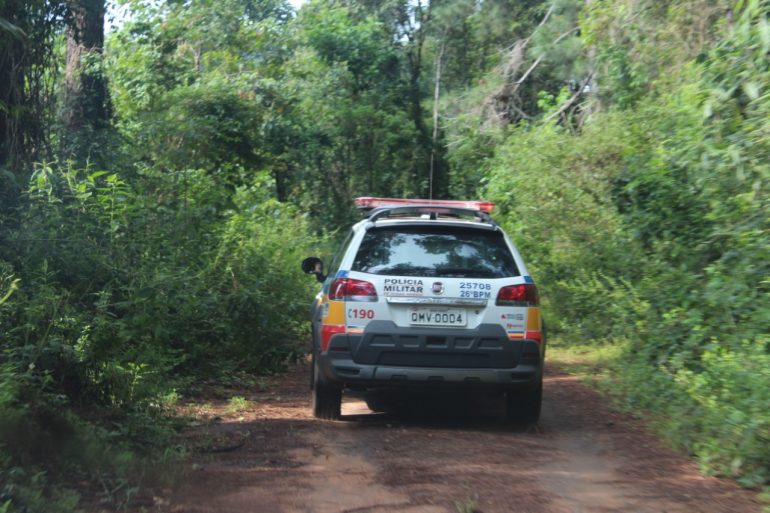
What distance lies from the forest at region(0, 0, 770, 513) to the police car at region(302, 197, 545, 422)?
4.37 ft

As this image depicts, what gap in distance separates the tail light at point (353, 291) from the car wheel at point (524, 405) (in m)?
1.45

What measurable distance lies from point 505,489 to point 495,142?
1776cm

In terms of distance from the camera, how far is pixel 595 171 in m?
15.1

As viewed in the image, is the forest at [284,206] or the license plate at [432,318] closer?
the forest at [284,206]

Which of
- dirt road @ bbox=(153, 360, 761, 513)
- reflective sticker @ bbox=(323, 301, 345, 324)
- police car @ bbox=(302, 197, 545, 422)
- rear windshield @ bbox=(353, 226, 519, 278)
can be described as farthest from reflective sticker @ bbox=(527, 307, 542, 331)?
reflective sticker @ bbox=(323, 301, 345, 324)

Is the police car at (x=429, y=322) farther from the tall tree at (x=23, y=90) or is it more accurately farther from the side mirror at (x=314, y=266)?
the tall tree at (x=23, y=90)

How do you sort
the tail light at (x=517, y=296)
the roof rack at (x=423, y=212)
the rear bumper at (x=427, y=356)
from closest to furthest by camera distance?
the rear bumper at (x=427, y=356)
the tail light at (x=517, y=296)
the roof rack at (x=423, y=212)

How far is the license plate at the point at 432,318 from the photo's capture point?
7156mm

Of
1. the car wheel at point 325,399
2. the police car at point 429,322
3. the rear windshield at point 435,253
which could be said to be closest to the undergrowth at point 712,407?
the police car at point 429,322

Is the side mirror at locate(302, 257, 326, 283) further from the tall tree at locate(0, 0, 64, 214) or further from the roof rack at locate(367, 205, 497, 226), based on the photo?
the tall tree at locate(0, 0, 64, 214)

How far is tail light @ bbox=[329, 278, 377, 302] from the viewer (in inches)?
283

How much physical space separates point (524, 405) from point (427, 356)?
1.08m

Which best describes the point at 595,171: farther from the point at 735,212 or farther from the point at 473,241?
the point at 473,241

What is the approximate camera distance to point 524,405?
25.1ft
